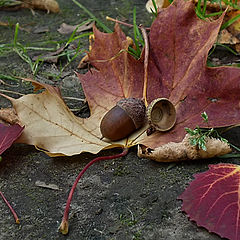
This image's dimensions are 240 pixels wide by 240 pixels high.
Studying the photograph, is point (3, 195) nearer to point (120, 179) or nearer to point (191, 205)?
point (120, 179)

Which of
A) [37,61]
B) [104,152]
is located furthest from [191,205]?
[37,61]

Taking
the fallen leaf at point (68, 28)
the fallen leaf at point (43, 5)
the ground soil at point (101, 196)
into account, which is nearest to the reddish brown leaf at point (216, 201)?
the ground soil at point (101, 196)

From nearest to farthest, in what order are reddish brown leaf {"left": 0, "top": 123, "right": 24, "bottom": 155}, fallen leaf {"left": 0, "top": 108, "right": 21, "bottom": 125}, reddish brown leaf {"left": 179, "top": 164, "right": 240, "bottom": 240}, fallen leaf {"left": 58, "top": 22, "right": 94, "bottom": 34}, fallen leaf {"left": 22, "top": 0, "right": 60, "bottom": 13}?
reddish brown leaf {"left": 179, "top": 164, "right": 240, "bottom": 240} < reddish brown leaf {"left": 0, "top": 123, "right": 24, "bottom": 155} < fallen leaf {"left": 0, "top": 108, "right": 21, "bottom": 125} < fallen leaf {"left": 58, "top": 22, "right": 94, "bottom": 34} < fallen leaf {"left": 22, "top": 0, "right": 60, "bottom": 13}

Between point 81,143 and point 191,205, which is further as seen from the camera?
point 81,143

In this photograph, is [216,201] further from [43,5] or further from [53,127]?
[43,5]

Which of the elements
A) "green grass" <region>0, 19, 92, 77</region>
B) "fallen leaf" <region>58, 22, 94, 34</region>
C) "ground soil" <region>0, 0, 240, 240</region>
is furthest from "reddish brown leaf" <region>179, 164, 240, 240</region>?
"fallen leaf" <region>58, 22, 94, 34</region>

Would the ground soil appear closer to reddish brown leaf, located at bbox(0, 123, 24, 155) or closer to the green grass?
reddish brown leaf, located at bbox(0, 123, 24, 155)

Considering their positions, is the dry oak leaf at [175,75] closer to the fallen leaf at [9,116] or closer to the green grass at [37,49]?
the fallen leaf at [9,116]
